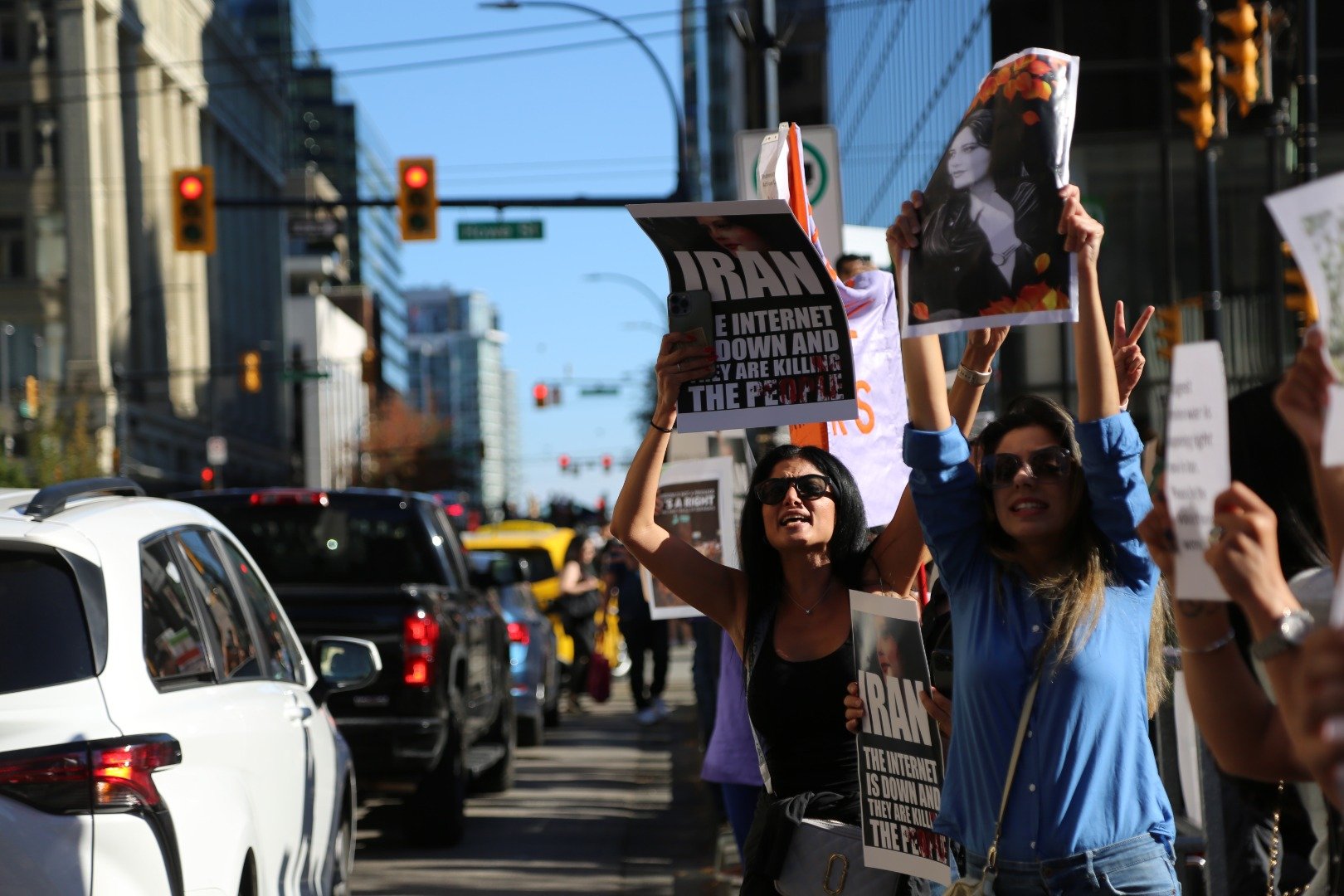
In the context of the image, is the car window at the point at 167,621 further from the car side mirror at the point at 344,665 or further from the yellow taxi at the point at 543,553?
the yellow taxi at the point at 543,553

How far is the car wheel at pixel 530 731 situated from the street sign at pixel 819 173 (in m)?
8.05

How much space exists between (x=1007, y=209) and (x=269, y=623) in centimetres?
360

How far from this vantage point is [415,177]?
70.5 feet

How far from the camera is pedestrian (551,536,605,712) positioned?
18.9 meters

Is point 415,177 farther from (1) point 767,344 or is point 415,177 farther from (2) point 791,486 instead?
(1) point 767,344

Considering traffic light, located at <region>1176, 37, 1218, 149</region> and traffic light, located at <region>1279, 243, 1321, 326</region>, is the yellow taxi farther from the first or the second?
traffic light, located at <region>1279, 243, 1321, 326</region>

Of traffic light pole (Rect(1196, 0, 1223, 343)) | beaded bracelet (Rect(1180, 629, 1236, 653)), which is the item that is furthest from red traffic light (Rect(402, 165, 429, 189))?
beaded bracelet (Rect(1180, 629, 1236, 653))

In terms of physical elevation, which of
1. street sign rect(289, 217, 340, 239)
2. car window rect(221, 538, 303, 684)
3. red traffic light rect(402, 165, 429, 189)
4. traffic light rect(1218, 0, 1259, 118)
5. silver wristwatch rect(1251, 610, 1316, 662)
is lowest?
car window rect(221, 538, 303, 684)

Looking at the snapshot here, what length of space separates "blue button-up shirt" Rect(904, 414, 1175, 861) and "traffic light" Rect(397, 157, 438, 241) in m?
18.2

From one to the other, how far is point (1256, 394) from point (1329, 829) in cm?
189

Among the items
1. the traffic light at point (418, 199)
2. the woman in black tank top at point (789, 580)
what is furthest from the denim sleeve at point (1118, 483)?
the traffic light at point (418, 199)

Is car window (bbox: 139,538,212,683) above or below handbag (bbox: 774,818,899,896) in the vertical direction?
above

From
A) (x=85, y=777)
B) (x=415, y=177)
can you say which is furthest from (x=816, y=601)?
(x=415, y=177)

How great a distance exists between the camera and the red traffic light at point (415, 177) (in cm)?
2144
